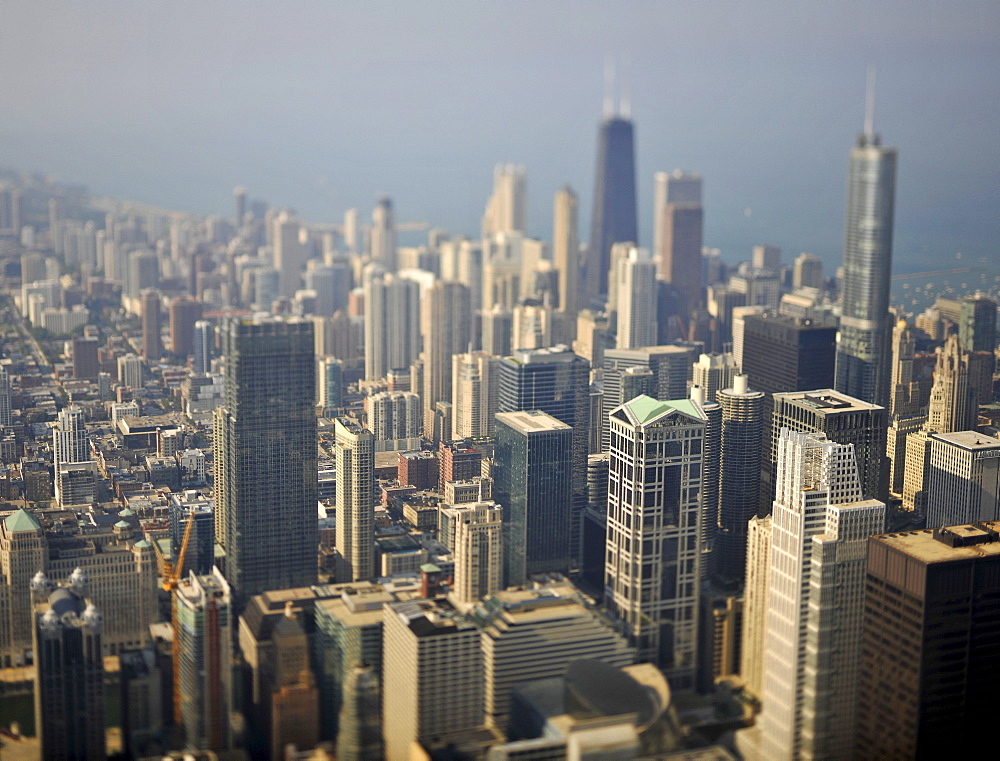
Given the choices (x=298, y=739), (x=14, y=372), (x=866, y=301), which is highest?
(x=866, y=301)

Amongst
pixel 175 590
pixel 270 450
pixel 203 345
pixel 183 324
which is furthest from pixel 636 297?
pixel 175 590

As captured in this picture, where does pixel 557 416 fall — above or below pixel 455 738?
above

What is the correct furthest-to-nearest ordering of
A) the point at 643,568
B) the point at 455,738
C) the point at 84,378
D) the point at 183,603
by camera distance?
1. the point at 84,378
2. the point at 643,568
3. the point at 183,603
4. the point at 455,738

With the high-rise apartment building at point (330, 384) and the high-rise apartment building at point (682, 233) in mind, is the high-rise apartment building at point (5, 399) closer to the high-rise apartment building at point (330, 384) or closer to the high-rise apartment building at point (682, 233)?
the high-rise apartment building at point (330, 384)

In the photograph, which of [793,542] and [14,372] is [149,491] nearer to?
[14,372]

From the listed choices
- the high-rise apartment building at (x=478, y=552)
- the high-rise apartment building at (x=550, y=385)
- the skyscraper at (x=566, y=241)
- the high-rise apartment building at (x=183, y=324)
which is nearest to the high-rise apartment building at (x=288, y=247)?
the high-rise apartment building at (x=183, y=324)

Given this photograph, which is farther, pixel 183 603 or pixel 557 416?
pixel 557 416

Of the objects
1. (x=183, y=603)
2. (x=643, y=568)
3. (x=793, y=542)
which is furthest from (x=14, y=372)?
(x=793, y=542)
